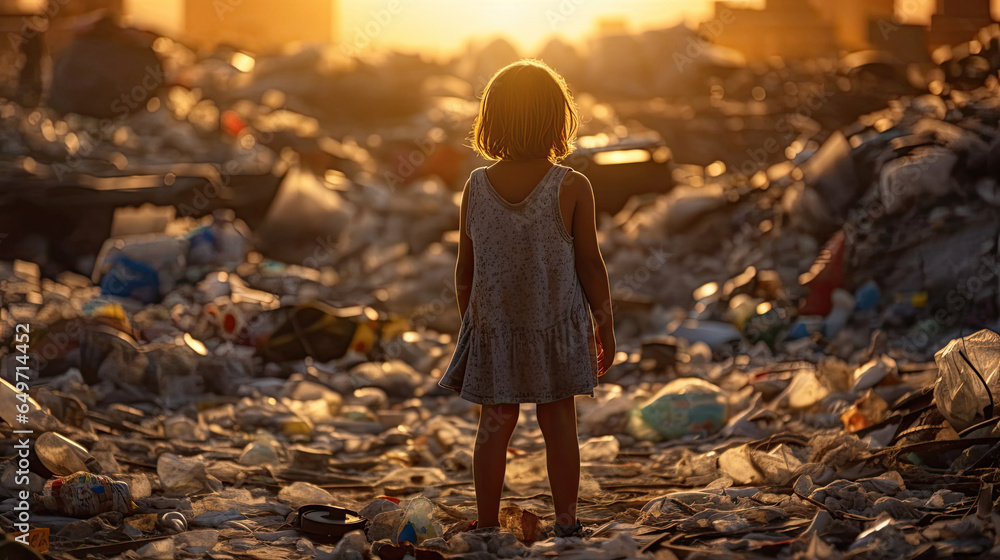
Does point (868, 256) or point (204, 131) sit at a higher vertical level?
A: point (204, 131)

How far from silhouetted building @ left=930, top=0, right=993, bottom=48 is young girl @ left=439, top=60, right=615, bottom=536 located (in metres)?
13.5

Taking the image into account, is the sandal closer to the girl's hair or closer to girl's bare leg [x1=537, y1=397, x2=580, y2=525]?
girl's bare leg [x1=537, y1=397, x2=580, y2=525]

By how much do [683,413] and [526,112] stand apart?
79.1 inches

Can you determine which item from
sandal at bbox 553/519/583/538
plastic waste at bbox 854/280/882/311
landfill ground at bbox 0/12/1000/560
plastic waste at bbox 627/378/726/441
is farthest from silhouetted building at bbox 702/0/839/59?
sandal at bbox 553/519/583/538

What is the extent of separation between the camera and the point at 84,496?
241 centimetres

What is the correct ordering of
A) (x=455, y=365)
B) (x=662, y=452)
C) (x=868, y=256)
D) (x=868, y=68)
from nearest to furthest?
(x=455, y=365) → (x=662, y=452) → (x=868, y=256) → (x=868, y=68)

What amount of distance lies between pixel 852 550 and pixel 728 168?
12.5 m

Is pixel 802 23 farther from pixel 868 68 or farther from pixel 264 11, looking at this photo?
pixel 264 11

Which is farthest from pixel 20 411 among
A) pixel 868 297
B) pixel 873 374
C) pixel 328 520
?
pixel 868 297

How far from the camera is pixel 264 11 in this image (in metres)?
48.1

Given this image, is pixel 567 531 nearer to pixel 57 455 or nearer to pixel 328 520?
pixel 328 520

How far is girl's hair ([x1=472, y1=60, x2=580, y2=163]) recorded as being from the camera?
83.6 inches

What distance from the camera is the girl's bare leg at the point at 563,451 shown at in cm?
218

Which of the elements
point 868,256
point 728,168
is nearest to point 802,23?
point 728,168
